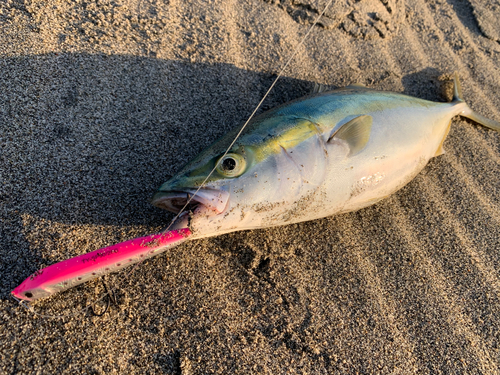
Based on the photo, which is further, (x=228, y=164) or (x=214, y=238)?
(x=214, y=238)

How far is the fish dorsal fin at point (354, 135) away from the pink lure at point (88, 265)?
110cm

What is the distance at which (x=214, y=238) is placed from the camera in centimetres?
190

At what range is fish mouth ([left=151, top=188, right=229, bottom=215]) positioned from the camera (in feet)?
5.06

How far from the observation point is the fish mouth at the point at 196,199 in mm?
1543

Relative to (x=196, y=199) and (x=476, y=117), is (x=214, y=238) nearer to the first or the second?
(x=196, y=199)

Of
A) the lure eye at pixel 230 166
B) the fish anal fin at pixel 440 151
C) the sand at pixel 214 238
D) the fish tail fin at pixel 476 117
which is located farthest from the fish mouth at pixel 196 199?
the fish tail fin at pixel 476 117

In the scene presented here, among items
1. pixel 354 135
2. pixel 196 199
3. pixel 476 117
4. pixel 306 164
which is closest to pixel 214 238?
pixel 196 199

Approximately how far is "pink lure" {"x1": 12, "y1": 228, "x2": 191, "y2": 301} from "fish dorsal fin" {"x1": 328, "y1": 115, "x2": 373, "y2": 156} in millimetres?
1100

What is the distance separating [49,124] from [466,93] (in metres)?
3.57

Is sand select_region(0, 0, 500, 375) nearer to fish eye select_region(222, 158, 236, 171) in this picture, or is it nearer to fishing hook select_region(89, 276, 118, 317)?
fishing hook select_region(89, 276, 118, 317)

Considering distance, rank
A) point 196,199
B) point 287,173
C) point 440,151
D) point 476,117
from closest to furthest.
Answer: point 196,199 < point 287,173 < point 440,151 < point 476,117

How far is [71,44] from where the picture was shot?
2.32 metres

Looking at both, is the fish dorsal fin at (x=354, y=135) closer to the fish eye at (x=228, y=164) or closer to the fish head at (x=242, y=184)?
the fish head at (x=242, y=184)

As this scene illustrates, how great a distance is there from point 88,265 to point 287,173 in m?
1.07
